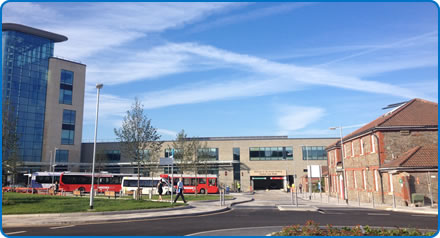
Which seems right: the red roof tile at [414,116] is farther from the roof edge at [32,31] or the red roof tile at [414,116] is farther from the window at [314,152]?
the roof edge at [32,31]

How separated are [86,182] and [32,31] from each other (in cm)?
4264

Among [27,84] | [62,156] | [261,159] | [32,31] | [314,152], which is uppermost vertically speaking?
[32,31]

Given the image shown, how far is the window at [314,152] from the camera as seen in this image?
7206 centimetres

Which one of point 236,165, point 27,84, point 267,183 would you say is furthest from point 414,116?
point 27,84

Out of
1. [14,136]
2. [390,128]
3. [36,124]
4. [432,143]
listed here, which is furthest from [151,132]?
[36,124]

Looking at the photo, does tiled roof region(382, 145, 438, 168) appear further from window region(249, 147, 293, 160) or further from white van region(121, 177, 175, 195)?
window region(249, 147, 293, 160)

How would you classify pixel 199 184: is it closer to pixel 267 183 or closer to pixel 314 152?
pixel 267 183

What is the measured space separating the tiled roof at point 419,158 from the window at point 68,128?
64430mm

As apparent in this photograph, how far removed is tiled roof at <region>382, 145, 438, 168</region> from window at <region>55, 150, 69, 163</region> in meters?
63.2

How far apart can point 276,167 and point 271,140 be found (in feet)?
18.6

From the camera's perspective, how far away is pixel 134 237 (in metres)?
10.7

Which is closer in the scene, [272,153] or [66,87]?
[272,153]

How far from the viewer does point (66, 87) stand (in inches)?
2995

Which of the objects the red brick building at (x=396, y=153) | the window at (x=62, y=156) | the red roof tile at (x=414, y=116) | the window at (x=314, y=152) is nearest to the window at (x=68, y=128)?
the window at (x=62, y=156)
